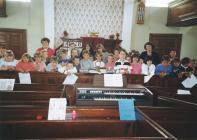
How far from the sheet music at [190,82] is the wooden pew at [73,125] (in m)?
2.53

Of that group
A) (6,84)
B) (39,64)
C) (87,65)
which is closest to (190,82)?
(87,65)

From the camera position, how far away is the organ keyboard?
11.9 ft

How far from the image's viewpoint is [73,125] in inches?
105

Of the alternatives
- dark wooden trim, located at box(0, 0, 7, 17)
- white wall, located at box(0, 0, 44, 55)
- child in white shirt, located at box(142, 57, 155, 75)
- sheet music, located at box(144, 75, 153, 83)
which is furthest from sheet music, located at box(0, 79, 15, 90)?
dark wooden trim, located at box(0, 0, 7, 17)

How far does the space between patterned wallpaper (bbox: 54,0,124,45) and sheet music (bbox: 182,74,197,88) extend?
5124 mm

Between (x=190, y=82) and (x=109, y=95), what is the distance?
2.17m

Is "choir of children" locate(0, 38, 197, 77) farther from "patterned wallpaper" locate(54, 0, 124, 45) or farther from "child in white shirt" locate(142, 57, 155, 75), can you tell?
"patterned wallpaper" locate(54, 0, 124, 45)

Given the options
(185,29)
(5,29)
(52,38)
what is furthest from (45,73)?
(185,29)

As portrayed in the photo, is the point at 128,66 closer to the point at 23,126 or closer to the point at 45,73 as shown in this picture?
the point at 45,73

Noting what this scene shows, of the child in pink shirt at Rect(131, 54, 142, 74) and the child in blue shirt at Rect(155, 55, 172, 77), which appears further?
the child in pink shirt at Rect(131, 54, 142, 74)

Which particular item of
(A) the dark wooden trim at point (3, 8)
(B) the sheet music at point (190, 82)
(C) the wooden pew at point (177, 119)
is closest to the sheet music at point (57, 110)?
(C) the wooden pew at point (177, 119)

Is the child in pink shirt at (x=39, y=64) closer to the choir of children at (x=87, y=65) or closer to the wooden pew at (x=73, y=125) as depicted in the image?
the choir of children at (x=87, y=65)

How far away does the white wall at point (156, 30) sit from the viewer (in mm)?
9578

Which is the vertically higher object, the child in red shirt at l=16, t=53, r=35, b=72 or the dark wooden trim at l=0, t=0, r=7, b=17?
the dark wooden trim at l=0, t=0, r=7, b=17
